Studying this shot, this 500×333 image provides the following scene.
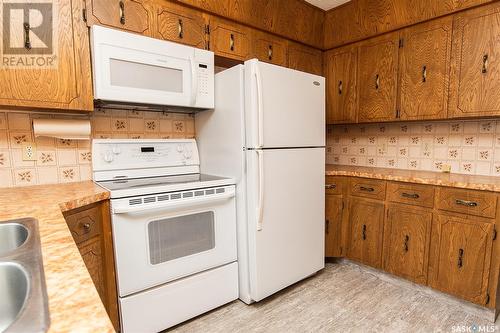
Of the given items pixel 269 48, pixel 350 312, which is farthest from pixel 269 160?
pixel 350 312

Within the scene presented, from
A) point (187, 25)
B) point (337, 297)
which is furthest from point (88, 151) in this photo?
point (337, 297)

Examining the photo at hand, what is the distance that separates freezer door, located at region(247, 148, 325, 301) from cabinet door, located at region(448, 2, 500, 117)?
3.49 ft

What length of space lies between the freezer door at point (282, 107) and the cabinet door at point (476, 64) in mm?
965

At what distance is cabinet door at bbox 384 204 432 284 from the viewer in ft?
6.62

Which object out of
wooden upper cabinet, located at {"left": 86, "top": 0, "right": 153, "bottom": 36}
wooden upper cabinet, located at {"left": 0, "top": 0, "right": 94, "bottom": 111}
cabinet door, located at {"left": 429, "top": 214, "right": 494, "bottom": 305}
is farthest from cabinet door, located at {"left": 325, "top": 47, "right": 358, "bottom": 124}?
wooden upper cabinet, located at {"left": 0, "top": 0, "right": 94, "bottom": 111}

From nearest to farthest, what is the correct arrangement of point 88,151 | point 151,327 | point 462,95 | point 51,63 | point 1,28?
point 1,28
point 51,63
point 151,327
point 88,151
point 462,95

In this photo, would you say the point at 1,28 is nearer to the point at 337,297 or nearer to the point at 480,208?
the point at 337,297

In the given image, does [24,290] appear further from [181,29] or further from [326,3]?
[326,3]

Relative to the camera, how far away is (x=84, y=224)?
1366mm

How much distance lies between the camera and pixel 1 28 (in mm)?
1354

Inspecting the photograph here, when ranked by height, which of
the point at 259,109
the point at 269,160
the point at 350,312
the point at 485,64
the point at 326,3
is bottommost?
the point at 350,312

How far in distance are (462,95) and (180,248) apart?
2231 mm

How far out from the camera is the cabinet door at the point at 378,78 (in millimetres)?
2361

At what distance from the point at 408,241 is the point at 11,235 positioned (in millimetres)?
2344
